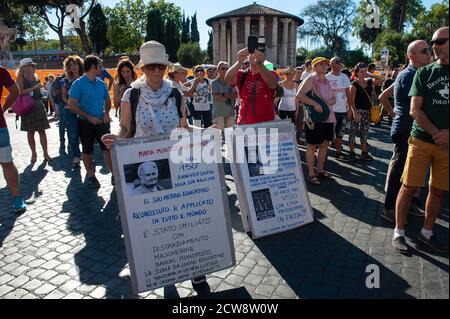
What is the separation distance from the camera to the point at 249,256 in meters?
3.80

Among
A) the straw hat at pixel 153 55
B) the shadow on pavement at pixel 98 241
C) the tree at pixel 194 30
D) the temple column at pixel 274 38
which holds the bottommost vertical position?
the shadow on pavement at pixel 98 241

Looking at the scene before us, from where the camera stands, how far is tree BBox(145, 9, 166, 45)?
54375 mm

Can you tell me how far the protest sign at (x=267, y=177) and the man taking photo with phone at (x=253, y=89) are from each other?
0.48 m

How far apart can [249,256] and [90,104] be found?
3620mm

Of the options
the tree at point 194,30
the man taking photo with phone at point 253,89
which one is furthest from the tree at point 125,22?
the man taking photo with phone at point 253,89

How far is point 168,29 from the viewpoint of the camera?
56.5m

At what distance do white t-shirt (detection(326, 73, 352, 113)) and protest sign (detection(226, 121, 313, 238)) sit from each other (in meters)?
3.33

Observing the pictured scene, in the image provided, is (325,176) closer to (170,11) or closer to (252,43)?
(252,43)

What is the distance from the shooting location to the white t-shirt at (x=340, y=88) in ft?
A: 24.0

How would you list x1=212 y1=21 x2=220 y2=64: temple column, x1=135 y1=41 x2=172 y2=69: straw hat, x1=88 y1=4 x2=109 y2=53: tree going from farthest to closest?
x1=212 y1=21 x2=220 y2=64: temple column
x1=88 y1=4 x2=109 y2=53: tree
x1=135 y1=41 x2=172 y2=69: straw hat

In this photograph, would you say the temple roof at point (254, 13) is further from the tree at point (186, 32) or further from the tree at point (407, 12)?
the tree at point (407, 12)

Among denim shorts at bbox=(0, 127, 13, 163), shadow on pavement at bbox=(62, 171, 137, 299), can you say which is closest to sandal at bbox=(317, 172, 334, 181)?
shadow on pavement at bbox=(62, 171, 137, 299)

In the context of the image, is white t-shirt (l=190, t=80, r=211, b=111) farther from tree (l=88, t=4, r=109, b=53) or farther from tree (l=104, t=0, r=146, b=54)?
tree (l=104, t=0, r=146, b=54)

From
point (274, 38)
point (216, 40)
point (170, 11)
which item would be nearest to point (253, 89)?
point (274, 38)
